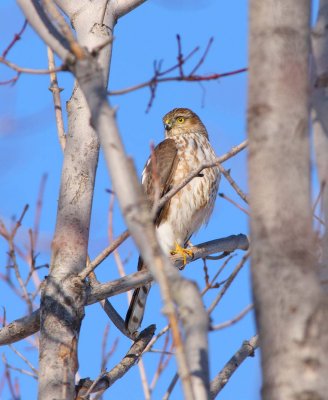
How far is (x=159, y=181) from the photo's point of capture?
5211 millimetres

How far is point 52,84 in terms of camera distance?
4.11 m

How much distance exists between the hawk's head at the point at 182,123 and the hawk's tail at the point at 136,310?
1.79 m

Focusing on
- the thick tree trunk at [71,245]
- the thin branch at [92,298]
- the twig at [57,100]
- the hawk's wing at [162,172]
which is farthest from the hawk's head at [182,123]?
the thin branch at [92,298]

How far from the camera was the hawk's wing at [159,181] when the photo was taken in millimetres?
4730

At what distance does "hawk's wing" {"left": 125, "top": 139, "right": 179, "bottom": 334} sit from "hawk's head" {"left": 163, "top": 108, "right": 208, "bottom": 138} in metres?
0.44

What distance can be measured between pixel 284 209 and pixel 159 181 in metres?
3.74

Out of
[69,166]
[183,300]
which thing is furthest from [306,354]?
[69,166]

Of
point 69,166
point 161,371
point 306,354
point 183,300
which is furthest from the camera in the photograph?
point 69,166

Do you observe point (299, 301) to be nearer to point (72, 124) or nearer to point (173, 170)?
point (72, 124)

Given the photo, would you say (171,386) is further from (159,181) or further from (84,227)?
(159,181)

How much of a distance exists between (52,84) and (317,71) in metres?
2.44

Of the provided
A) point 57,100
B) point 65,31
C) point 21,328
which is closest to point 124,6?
point 57,100

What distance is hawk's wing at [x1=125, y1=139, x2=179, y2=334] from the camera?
473cm

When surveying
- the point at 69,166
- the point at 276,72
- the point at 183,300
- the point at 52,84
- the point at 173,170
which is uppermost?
the point at 173,170
